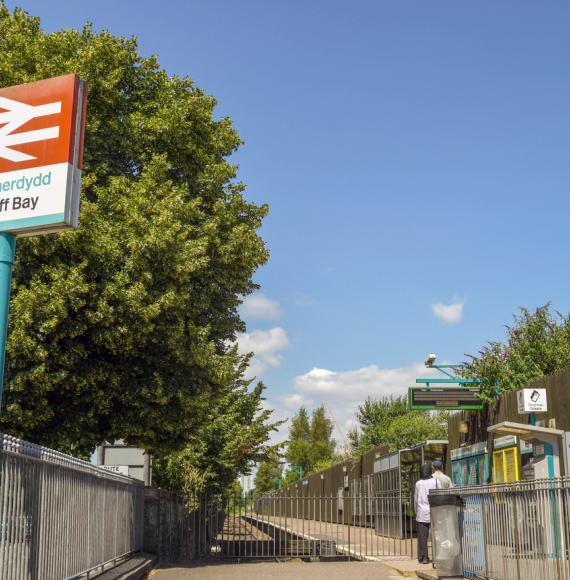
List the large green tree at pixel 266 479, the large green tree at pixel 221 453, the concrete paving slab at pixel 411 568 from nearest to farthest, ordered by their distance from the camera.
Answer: the concrete paving slab at pixel 411 568, the large green tree at pixel 221 453, the large green tree at pixel 266 479

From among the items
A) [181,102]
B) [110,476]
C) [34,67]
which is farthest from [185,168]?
[110,476]

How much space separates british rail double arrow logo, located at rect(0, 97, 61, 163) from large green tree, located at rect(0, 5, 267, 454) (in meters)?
7.04

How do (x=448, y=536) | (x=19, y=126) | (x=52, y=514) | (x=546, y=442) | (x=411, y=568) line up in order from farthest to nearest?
(x=411, y=568) → (x=546, y=442) → (x=448, y=536) → (x=52, y=514) → (x=19, y=126)

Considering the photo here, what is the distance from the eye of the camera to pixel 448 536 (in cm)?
1263

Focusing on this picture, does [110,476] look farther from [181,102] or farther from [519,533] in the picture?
[181,102]

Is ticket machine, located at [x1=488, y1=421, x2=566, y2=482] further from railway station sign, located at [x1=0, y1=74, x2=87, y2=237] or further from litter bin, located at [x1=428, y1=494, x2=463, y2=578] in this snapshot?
railway station sign, located at [x1=0, y1=74, x2=87, y2=237]

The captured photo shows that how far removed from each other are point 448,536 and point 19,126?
28.8 feet

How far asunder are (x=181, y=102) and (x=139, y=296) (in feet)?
21.2

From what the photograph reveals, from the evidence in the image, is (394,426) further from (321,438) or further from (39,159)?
(321,438)

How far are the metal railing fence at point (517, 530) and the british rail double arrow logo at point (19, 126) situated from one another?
6.33 metres

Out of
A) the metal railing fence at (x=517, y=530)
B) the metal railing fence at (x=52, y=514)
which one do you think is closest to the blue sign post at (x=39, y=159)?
the metal railing fence at (x=52, y=514)

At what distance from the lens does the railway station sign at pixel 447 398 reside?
21203 millimetres

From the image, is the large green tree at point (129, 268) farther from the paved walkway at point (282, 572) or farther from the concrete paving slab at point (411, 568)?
the concrete paving slab at point (411, 568)

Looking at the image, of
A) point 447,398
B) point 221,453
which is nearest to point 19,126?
point 447,398
